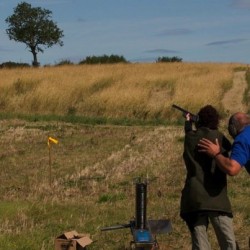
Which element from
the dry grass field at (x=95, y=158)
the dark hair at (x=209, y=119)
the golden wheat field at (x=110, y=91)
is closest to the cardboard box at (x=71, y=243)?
the dry grass field at (x=95, y=158)

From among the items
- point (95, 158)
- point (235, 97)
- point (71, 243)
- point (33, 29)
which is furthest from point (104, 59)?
point (71, 243)

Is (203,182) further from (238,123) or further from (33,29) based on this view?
(33,29)

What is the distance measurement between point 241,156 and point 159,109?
20.7 m

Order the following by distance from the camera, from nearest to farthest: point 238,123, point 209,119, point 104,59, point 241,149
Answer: point 241,149, point 238,123, point 209,119, point 104,59

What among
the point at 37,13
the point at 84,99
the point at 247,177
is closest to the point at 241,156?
the point at 247,177

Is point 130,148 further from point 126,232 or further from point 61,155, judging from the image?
point 126,232

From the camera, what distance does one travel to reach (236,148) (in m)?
5.70

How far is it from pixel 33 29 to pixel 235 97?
3972 cm

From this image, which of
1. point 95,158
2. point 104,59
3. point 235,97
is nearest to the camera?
point 95,158

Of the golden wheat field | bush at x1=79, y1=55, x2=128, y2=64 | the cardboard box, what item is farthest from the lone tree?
the cardboard box

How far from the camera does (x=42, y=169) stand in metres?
13.2

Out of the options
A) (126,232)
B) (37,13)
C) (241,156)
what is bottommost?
(126,232)

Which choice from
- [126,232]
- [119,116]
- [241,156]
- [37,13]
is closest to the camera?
[241,156]

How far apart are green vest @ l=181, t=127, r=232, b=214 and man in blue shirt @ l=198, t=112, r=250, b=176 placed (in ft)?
0.35
